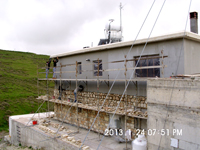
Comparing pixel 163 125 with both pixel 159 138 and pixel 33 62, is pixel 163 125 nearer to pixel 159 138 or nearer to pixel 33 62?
pixel 159 138

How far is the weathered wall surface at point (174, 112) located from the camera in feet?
21.8

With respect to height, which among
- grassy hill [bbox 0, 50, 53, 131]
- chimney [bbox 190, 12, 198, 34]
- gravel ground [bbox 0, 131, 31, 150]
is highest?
chimney [bbox 190, 12, 198, 34]

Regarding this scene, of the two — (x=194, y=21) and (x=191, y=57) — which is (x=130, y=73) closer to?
(x=191, y=57)

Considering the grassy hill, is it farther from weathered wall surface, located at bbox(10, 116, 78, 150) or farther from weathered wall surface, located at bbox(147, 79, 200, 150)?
weathered wall surface, located at bbox(147, 79, 200, 150)

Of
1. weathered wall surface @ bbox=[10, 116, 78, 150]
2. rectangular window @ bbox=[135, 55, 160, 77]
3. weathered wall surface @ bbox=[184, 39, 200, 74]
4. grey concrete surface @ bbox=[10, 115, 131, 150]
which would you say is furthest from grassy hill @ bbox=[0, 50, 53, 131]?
weathered wall surface @ bbox=[184, 39, 200, 74]

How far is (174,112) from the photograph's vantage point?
7141 millimetres

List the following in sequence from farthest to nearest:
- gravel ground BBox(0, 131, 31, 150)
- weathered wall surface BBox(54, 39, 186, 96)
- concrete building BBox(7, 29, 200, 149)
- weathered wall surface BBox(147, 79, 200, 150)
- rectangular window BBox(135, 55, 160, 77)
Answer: gravel ground BBox(0, 131, 31, 150)
rectangular window BBox(135, 55, 160, 77)
weathered wall surface BBox(54, 39, 186, 96)
concrete building BBox(7, 29, 200, 149)
weathered wall surface BBox(147, 79, 200, 150)

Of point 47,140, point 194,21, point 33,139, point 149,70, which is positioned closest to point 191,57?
point 149,70

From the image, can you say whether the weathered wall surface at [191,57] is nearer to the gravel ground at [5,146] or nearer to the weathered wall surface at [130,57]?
the weathered wall surface at [130,57]

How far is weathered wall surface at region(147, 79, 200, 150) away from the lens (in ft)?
21.8

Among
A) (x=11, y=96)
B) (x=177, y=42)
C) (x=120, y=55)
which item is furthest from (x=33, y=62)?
(x=177, y=42)

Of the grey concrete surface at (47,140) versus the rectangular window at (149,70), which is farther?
the grey concrete surface at (47,140)

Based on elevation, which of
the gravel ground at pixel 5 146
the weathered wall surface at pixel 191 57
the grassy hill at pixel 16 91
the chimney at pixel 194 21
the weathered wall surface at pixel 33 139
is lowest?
the gravel ground at pixel 5 146

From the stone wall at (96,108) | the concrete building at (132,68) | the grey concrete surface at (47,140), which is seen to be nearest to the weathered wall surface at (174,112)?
the concrete building at (132,68)
